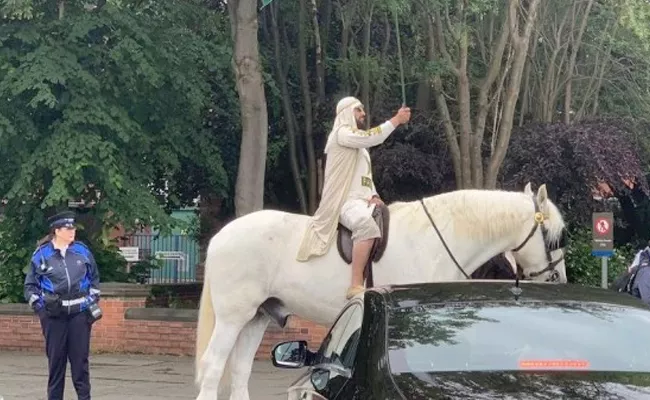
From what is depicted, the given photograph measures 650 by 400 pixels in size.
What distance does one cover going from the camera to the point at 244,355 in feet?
31.5

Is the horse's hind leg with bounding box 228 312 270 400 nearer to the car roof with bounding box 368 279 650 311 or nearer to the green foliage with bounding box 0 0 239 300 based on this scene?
the car roof with bounding box 368 279 650 311

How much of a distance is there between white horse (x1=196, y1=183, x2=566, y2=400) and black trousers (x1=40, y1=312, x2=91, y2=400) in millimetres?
1084

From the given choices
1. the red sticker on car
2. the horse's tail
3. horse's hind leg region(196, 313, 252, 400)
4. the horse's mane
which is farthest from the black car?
the horse's tail

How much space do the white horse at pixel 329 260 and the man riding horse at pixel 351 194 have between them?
0.15m

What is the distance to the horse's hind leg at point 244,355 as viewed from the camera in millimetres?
9461

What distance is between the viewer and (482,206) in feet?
A: 28.9

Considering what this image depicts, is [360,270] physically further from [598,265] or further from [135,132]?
[598,265]

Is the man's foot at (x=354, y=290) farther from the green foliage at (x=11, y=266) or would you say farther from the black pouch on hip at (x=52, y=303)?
the green foliage at (x=11, y=266)

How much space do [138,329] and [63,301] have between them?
6459 mm

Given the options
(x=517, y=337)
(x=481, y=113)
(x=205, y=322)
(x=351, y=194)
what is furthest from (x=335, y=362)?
(x=481, y=113)

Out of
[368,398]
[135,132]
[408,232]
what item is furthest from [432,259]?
[135,132]

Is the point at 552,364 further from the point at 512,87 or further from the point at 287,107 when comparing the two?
the point at 287,107

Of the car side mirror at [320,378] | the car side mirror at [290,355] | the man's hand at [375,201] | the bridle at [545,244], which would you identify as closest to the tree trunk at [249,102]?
the man's hand at [375,201]

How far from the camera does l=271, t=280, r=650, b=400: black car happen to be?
4543 mm
